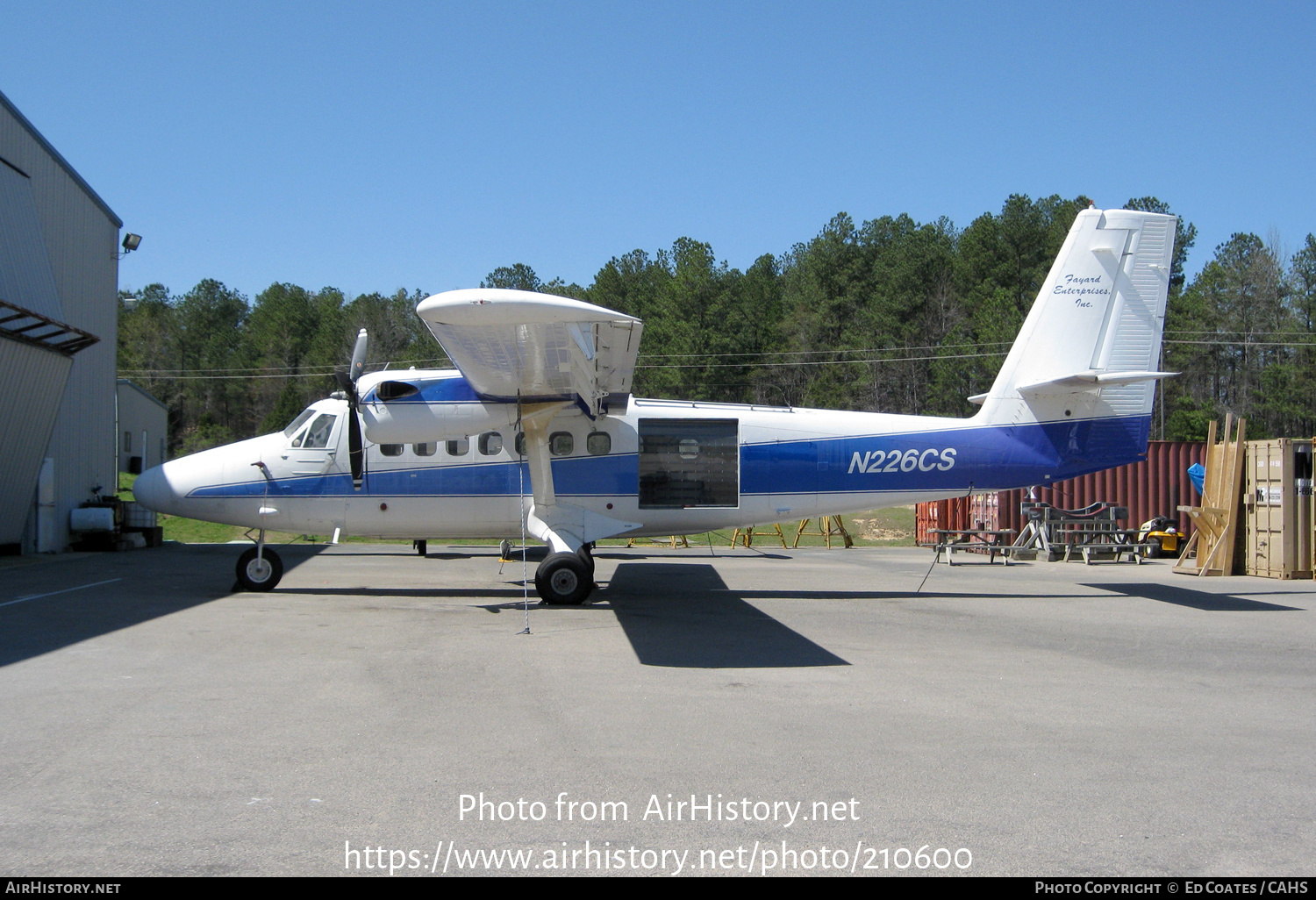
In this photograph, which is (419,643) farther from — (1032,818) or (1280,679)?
(1280,679)

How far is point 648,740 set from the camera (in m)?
5.84

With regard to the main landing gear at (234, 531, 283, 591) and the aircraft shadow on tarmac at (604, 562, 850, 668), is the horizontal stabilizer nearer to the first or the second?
the aircraft shadow on tarmac at (604, 562, 850, 668)

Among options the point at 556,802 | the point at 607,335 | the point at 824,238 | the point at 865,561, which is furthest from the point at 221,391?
the point at 556,802

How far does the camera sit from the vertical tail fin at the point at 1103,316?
13.2m

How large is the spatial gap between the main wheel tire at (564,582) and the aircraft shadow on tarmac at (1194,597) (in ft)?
28.4

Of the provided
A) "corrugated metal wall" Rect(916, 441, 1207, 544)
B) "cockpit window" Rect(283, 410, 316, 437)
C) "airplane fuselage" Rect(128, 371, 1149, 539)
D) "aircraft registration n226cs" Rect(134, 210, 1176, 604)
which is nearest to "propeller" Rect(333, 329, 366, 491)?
"aircraft registration n226cs" Rect(134, 210, 1176, 604)

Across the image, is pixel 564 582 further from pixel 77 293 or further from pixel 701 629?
pixel 77 293

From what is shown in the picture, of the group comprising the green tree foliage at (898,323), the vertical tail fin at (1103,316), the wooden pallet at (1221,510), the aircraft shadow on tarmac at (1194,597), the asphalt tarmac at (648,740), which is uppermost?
the green tree foliage at (898,323)

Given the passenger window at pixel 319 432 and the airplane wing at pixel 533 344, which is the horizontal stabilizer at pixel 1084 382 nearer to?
the airplane wing at pixel 533 344

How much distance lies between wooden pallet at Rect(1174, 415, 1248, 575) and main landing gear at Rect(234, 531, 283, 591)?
1625 centimetres

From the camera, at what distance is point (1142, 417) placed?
44.0 feet

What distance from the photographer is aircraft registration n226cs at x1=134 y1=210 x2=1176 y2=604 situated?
13.2 meters

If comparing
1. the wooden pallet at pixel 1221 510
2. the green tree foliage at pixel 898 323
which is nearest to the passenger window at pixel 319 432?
the wooden pallet at pixel 1221 510

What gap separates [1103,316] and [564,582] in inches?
345
